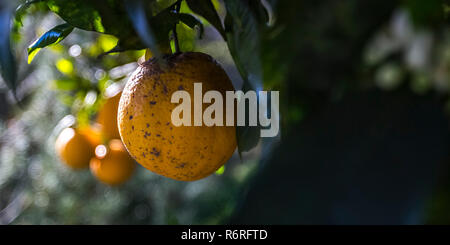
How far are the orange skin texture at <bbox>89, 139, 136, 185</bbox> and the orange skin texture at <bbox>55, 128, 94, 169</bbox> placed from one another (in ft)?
0.11

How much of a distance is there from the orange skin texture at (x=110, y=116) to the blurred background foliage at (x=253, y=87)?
5 cm

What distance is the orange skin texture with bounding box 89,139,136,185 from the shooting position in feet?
2.59

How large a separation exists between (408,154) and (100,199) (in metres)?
0.94

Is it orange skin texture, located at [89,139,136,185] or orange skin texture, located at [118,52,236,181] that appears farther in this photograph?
orange skin texture, located at [89,139,136,185]

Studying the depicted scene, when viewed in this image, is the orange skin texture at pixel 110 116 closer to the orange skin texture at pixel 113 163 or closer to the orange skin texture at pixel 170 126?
the orange skin texture at pixel 113 163

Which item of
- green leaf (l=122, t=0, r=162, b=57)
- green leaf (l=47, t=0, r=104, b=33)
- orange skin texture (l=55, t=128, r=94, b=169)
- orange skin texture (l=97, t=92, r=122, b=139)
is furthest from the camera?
orange skin texture (l=55, t=128, r=94, b=169)

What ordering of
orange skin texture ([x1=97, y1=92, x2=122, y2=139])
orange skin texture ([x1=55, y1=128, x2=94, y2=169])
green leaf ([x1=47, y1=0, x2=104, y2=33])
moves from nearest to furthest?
green leaf ([x1=47, y1=0, x2=104, y2=33]) < orange skin texture ([x1=97, y1=92, x2=122, y2=139]) < orange skin texture ([x1=55, y1=128, x2=94, y2=169])

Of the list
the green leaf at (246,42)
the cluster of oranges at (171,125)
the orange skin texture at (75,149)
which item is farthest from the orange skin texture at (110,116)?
the green leaf at (246,42)

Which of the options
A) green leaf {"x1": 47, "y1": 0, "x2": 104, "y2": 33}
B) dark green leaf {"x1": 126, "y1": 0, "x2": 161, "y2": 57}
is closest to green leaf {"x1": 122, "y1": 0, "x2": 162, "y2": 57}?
dark green leaf {"x1": 126, "y1": 0, "x2": 161, "y2": 57}

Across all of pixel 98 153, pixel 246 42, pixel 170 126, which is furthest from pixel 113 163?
pixel 246 42

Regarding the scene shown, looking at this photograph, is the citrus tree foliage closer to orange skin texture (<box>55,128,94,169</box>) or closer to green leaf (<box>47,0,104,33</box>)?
green leaf (<box>47,0,104,33</box>)

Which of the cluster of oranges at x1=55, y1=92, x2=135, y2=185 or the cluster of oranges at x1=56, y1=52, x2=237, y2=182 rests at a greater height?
the cluster of oranges at x1=55, y1=92, x2=135, y2=185

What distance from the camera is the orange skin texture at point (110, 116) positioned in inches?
27.1
